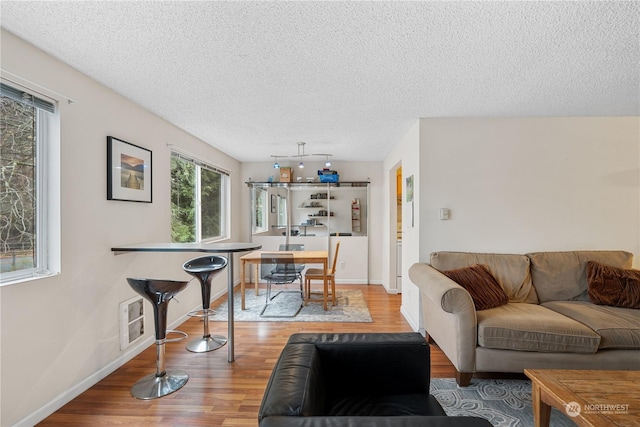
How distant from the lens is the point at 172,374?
2.35 m

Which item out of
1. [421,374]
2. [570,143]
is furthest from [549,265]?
[421,374]

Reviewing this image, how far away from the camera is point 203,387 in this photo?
7.21 feet

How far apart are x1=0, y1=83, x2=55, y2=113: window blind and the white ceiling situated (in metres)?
0.31

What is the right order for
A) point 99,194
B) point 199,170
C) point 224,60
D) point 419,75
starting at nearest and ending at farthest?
point 224,60
point 419,75
point 99,194
point 199,170

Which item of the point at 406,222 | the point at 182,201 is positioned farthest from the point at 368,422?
the point at 182,201

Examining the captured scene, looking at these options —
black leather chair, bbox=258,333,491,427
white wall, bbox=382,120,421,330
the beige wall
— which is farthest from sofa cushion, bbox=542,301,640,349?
the beige wall

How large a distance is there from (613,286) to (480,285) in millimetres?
1177

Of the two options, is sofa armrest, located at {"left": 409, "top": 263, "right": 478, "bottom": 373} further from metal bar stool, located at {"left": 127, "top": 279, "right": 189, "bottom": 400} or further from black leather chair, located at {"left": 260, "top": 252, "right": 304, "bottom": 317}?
black leather chair, located at {"left": 260, "top": 252, "right": 304, "bottom": 317}

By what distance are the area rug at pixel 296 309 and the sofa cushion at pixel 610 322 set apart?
6.45ft

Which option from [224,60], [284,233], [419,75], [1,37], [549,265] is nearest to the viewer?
[1,37]

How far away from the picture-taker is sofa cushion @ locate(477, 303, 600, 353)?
2.06m

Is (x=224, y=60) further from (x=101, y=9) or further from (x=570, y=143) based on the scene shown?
(x=570, y=143)

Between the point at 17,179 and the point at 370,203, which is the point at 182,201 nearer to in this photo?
the point at 17,179

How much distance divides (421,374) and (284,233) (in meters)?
4.54
